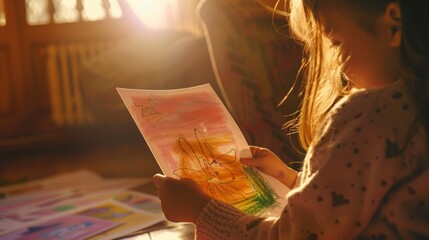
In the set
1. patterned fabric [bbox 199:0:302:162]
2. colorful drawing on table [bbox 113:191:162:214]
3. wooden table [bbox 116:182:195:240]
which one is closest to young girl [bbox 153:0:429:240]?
wooden table [bbox 116:182:195:240]

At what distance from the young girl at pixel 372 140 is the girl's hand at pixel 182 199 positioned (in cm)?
11

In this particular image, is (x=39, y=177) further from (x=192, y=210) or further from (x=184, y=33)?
(x=192, y=210)

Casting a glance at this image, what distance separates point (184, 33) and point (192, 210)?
2.19m

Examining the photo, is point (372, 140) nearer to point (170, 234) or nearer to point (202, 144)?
point (202, 144)

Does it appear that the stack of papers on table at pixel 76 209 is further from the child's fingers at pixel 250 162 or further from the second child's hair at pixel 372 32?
the second child's hair at pixel 372 32

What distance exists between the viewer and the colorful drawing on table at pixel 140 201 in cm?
141

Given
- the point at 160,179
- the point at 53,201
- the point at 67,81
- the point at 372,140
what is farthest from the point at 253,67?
the point at 67,81

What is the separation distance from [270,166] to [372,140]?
26 centimetres

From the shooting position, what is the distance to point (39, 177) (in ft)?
7.66

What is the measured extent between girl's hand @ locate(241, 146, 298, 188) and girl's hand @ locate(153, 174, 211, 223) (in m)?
0.11

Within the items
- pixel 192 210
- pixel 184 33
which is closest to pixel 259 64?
pixel 192 210

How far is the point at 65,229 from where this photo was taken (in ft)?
4.17

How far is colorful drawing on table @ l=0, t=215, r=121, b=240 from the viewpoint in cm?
120

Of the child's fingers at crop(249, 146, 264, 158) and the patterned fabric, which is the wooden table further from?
the patterned fabric
